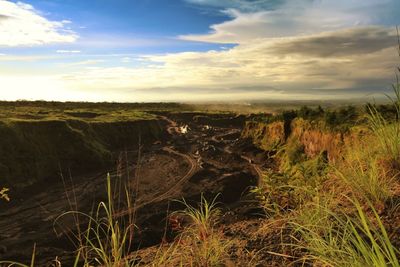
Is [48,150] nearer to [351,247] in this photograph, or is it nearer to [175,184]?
[175,184]

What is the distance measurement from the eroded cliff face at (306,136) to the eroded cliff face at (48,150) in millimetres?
10881

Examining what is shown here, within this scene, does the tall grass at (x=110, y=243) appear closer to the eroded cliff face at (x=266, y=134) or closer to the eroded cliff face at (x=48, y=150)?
the eroded cliff face at (x=48, y=150)

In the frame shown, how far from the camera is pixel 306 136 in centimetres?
2502

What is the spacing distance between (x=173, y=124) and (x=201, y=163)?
1239 inches

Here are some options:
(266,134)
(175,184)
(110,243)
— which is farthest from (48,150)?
(110,243)

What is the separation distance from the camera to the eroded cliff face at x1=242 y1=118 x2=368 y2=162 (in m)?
18.7

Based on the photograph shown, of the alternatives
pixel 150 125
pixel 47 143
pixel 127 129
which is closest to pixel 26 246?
pixel 47 143

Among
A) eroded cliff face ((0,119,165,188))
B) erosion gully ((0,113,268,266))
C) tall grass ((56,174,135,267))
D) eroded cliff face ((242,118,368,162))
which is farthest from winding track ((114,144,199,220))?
eroded cliff face ((242,118,368,162))

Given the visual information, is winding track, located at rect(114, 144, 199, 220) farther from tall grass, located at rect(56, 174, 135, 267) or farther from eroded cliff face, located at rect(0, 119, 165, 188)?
eroded cliff face, located at rect(0, 119, 165, 188)

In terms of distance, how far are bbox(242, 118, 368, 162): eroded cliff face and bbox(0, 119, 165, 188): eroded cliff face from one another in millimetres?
10881

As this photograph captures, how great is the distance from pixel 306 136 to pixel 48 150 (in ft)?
59.8

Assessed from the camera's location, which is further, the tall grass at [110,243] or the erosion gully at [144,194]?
the erosion gully at [144,194]

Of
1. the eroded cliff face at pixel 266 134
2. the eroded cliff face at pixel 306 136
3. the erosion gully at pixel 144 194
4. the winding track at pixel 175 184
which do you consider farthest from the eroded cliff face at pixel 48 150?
the eroded cliff face at pixel 266 134

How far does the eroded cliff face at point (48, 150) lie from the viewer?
78.1ft
